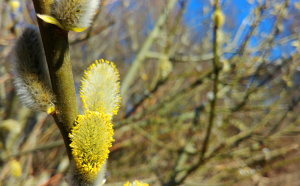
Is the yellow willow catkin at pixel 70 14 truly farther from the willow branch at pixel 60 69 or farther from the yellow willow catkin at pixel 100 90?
the yellow willow catkin at pixel 100 90

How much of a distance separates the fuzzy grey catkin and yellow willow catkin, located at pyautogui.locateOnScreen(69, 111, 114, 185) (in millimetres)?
89

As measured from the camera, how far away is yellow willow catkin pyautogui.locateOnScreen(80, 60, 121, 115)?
682mm

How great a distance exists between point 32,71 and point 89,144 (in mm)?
216

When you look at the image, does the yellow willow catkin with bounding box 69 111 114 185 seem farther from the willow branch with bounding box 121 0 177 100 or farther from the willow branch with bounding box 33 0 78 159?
the willow branch with bounding box 121 0 177 100

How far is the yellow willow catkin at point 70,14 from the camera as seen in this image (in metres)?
0.56

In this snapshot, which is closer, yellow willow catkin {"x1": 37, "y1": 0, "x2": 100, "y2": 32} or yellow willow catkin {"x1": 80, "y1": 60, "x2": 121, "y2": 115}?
yellow willow catkin {"x1": 37, "y1": 0, "x2": 100, "y2": 32}

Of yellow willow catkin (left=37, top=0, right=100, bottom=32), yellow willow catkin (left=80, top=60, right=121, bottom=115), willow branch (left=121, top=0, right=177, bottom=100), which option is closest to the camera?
yellow willow catkin (left=37, top=0, right=100, bottom=32)

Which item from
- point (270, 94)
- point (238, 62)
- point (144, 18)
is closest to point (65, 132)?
point (238, 62)

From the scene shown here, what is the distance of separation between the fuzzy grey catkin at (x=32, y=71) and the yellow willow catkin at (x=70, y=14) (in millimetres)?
100

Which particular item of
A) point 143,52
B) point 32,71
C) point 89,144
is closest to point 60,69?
point 32,71

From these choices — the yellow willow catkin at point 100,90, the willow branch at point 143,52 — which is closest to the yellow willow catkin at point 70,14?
the yellow willow catkin at point 100,90

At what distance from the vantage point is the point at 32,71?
0.62m

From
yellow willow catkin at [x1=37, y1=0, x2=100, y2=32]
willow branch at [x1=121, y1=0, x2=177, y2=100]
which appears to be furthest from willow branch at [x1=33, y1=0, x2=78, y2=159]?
willow branch at [x1=121, y1=0, x2=177, y2=100]

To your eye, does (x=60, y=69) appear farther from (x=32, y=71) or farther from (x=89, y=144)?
(x=89, y=144)
